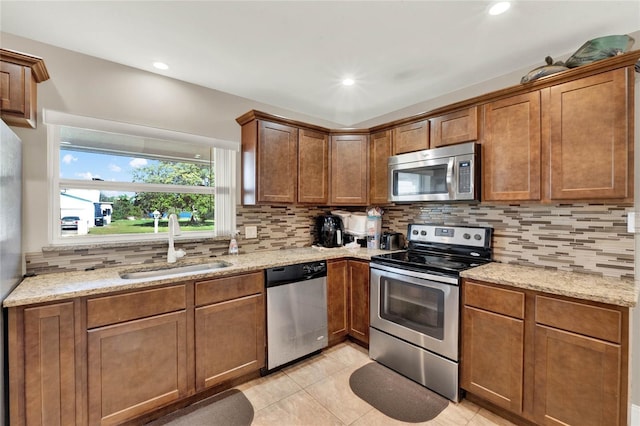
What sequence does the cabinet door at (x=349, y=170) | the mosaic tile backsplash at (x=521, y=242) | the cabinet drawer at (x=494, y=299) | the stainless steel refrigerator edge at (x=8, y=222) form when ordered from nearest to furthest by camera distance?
the stainless steel refrigerator edge at (x=8, y=222) → the cabinet drawer at (x=494, y=299) → the mosaic tile backsplash at (x=521, y=242) → the cabinet door at (x=349, y=170)

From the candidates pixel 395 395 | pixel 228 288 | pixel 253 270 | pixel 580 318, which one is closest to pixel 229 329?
pixel 228 288

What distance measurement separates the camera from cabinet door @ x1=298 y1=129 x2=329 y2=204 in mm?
2854

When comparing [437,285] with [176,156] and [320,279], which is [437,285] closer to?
[320,279]

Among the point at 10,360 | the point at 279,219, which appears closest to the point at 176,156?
the point at 279,219

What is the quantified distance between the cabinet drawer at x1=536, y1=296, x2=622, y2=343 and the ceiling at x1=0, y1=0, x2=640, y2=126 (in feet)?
5.43

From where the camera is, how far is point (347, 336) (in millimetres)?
2848

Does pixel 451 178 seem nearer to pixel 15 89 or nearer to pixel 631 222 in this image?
pixel 631 222

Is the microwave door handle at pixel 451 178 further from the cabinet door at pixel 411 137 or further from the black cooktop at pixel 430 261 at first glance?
the black cooktop at pixel 430 261

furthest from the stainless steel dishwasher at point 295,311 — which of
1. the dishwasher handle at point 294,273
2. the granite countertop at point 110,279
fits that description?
the granite countertop at point 110,279

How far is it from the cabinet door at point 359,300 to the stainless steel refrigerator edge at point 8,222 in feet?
7.49

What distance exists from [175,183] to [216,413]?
6.04 feet

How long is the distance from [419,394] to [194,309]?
1.71 metres

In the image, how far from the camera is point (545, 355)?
160cm

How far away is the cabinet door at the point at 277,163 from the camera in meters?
2.59
